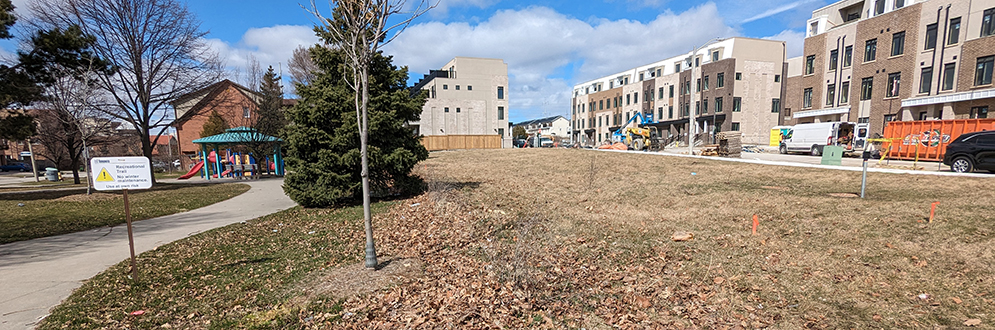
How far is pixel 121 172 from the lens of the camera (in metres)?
5.15

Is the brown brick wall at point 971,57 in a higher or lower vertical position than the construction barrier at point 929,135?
higher

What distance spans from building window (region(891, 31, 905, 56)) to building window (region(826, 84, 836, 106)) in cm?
471

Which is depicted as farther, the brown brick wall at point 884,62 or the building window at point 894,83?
the building window at point 894,83

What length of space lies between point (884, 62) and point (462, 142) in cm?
4084

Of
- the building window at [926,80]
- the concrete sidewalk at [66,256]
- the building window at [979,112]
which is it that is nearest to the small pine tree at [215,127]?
the concrete sidewalk at [66,256]

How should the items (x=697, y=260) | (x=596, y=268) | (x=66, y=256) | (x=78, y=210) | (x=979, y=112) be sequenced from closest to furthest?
(x=596, y=268) → (x=697, y=260) → (x=66, y=256) → (x=78, y=210) → (x=979, y=112)

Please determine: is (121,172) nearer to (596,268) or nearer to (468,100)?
(596,268)

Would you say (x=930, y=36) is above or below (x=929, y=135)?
above

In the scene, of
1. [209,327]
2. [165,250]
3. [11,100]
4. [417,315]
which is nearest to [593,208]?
[417,315]

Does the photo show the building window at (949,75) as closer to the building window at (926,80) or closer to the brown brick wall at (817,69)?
the building window at (926,80)

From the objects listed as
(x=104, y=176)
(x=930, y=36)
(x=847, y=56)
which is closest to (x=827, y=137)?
(x=930, y=36)

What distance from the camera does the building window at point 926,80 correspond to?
25.8 metres

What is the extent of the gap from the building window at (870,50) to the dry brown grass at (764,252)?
26.1 m

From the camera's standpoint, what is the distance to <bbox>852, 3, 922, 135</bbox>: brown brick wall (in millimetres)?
26891
